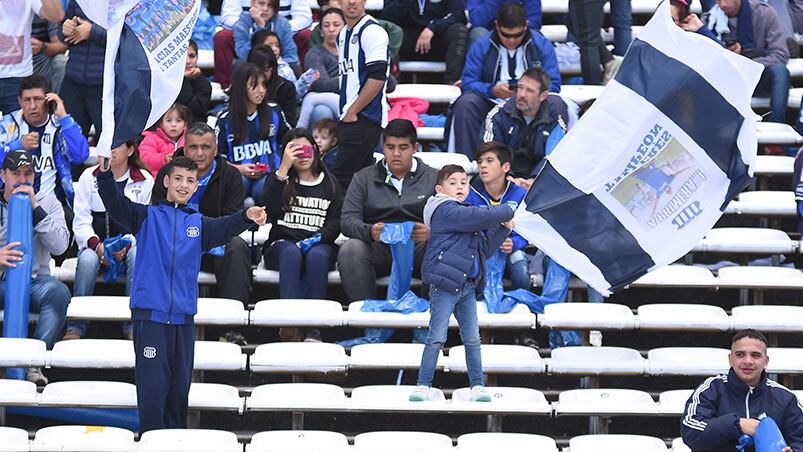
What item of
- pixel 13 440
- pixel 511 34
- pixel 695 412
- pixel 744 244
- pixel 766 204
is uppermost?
pixel 511 34

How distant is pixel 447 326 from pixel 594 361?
90 cm

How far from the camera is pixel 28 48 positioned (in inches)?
411

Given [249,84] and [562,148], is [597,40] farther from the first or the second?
[562,148]

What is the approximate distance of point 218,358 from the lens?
834cm

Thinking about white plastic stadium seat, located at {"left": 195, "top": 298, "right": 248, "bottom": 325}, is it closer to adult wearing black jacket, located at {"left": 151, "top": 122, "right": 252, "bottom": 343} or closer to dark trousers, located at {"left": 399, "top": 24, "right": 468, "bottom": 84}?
adult wearing black jacket, located at {"left": 151, "top": 122, "right": 252, "bottom": 343}

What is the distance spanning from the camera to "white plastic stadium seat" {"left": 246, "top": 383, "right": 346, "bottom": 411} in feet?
26.3

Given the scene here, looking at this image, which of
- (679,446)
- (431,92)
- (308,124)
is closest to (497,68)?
(431,92)

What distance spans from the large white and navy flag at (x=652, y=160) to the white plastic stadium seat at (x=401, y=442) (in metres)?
1.06

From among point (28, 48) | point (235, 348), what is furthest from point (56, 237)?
point (28, 48)

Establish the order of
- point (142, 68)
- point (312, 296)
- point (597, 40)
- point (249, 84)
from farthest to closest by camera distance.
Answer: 1. point (597, 40)
2. point (249, 84)
3. point (312, 296)
4. point (142, 68)

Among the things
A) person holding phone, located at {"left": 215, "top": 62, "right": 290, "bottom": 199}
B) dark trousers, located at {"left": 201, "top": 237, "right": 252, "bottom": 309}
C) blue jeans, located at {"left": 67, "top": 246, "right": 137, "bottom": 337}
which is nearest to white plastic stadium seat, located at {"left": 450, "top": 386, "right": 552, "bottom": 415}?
dark trousers, located at {"left": 201, "top": 237, "right": 252, "bottom": 309}

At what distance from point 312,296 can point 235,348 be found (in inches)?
29.1

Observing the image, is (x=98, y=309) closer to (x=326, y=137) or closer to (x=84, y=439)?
(x=84, y=439)

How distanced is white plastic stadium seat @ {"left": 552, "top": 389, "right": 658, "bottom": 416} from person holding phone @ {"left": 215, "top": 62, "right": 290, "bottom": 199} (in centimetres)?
250
